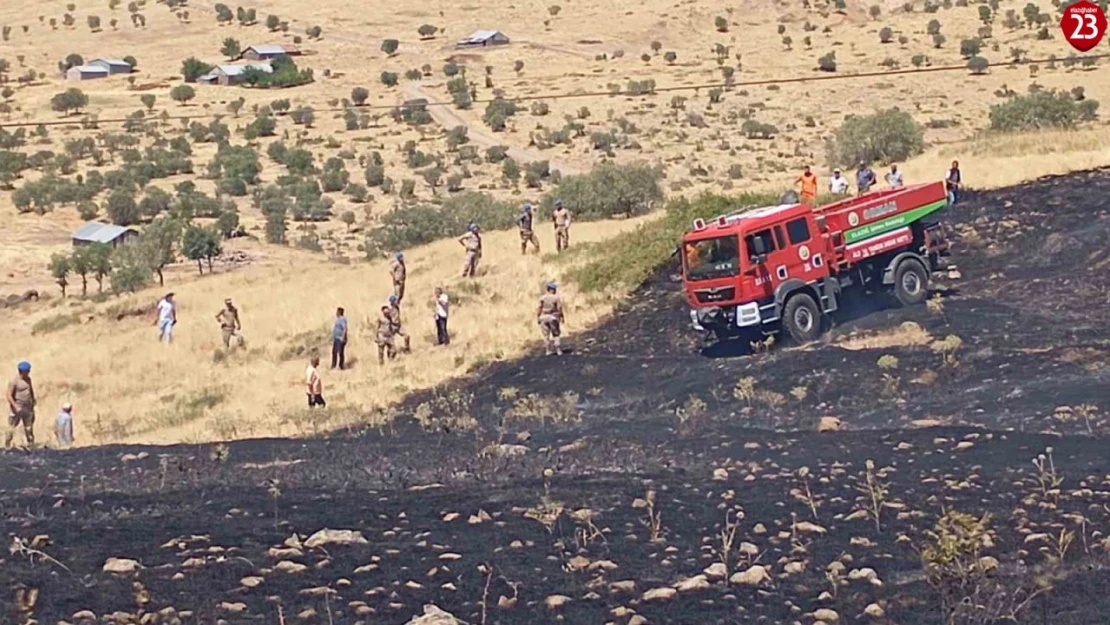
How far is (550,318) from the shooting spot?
85.3 feet

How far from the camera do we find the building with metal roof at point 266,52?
85812mm

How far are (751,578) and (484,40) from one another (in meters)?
79.2

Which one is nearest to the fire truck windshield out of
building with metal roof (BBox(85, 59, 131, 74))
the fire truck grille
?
the fire truck grille

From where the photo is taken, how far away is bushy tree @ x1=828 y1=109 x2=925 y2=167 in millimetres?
45344

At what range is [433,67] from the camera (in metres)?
82.8

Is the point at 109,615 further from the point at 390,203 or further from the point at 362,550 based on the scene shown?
the point at 390,203

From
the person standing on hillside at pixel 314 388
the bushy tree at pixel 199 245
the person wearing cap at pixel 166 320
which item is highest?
the person standing on hillside at pixel 314 388

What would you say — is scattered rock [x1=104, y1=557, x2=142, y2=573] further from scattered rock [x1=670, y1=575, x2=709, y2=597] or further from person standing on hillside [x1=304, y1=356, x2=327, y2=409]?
person standing on hillside [x1=304, y1=356, x2=327, y2=409]

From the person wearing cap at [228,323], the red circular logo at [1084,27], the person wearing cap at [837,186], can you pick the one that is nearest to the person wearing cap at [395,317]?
the person wearing cap at [228,323]

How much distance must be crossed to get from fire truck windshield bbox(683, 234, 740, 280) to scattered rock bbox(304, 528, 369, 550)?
37.7ft

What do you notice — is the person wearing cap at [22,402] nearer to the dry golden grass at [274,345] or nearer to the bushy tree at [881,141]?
the dry golden grass at [274,345]

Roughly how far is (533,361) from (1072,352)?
377 inches

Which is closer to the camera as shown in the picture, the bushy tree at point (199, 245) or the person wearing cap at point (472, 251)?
the person wearing cap at point (472, 251)

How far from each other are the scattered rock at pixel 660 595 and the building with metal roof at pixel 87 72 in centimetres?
7826
